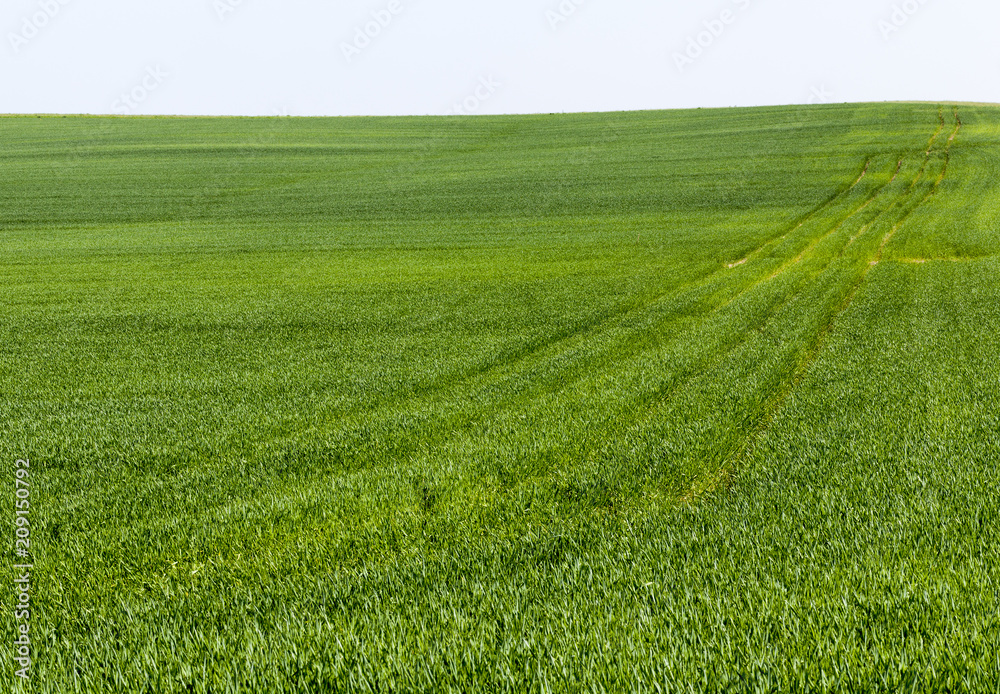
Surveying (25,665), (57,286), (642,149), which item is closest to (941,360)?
(25,665)

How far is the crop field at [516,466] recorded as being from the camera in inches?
180

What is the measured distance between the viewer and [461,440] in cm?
1003

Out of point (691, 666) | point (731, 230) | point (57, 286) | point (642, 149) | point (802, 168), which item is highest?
point (642, 149)

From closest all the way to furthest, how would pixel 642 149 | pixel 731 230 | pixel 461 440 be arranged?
pixel 461 440
pixel 731 230
pixel 642 149

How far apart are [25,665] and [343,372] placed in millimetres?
9331

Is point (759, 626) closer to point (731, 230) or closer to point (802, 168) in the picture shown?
point (731, 230)

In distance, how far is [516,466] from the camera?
8805 millimetres

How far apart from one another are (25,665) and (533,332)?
13.4 metres

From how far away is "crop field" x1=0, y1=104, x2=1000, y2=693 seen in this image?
15.0 ft

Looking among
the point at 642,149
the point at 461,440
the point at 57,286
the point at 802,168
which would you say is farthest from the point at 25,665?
the point at 642,149

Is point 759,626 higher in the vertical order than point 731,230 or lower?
lower

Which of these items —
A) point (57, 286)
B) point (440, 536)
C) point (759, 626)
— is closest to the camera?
point (759, 626)

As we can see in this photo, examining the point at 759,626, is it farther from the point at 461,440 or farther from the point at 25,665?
the point at 461,440

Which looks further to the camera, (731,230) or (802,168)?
(802,168)
